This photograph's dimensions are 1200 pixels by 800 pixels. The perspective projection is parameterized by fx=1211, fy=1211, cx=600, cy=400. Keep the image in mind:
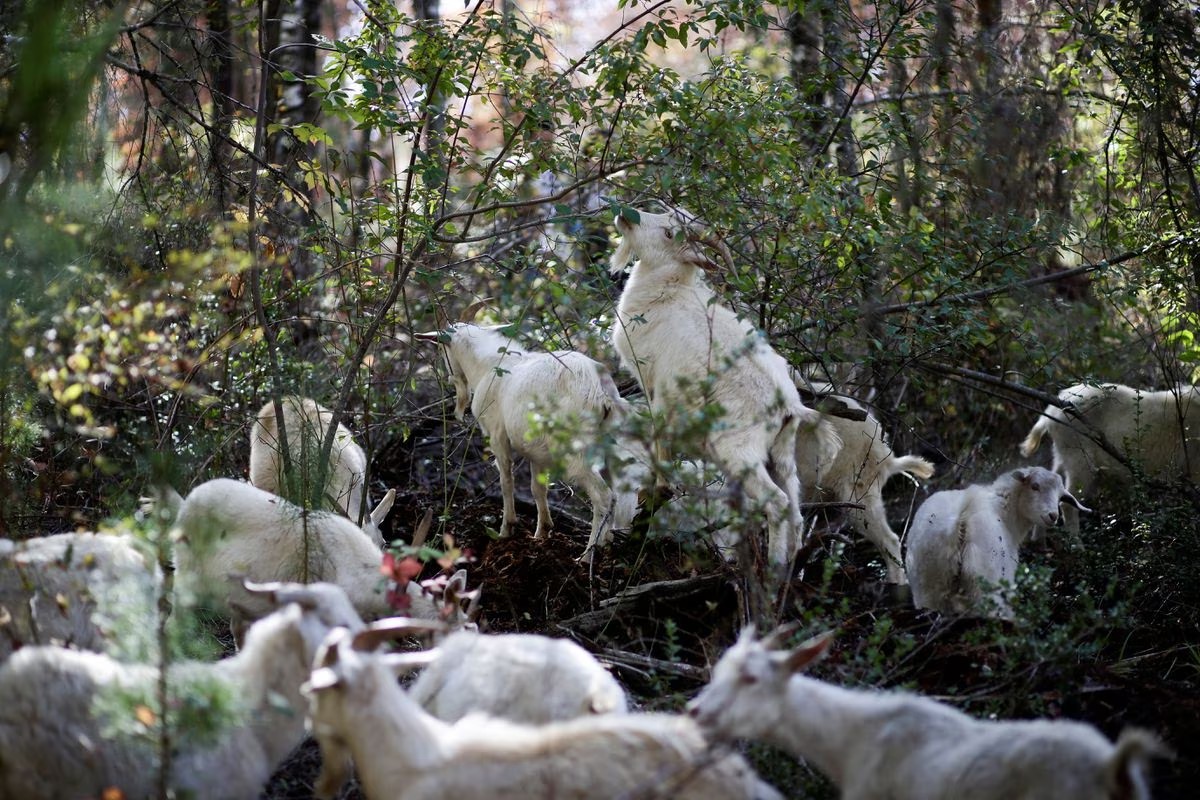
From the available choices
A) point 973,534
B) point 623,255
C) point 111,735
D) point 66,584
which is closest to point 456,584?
point 66,584

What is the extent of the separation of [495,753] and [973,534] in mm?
3661

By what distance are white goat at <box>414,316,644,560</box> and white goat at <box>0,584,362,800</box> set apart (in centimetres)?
300

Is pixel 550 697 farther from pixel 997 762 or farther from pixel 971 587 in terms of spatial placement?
pixel 971 587

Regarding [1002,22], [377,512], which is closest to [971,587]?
[377,512]

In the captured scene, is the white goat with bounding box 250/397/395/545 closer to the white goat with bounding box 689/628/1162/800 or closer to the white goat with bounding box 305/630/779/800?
the white goat with bounding box 305/630/779/800

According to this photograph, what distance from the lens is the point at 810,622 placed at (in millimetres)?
4977

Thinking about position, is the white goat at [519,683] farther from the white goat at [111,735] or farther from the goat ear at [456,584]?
the goat ear at [456,584]

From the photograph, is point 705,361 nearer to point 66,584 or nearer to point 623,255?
point 623,255

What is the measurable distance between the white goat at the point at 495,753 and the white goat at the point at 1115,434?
5300 mm

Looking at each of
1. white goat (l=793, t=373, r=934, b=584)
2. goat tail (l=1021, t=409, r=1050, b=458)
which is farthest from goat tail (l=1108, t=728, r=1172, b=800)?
goat tail (l=1021, t=409, r=1050, b=458)

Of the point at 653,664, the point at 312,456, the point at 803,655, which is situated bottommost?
the point at 653,664

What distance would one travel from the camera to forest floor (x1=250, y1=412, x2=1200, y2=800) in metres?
4.75

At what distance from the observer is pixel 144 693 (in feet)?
12.0

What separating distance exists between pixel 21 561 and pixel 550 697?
1.95m
